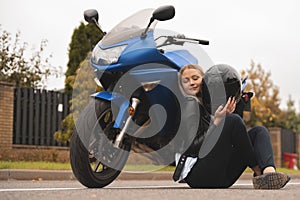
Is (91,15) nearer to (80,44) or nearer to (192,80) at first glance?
(192,80)

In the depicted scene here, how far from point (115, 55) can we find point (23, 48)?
12.8 metres

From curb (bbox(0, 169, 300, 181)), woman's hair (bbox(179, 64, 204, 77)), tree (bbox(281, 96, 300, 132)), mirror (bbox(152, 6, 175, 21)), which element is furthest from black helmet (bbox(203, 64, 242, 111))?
tree (bbox(281, 96, 300, 132))

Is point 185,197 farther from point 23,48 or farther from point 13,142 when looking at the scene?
point 23,48

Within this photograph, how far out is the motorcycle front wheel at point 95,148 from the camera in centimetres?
430

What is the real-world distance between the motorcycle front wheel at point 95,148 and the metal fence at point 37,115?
32.1 feet

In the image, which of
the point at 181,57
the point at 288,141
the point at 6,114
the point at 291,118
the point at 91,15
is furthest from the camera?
the point at 291,118

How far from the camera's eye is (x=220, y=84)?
4.56 m

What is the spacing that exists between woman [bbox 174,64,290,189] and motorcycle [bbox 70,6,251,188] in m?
0.15

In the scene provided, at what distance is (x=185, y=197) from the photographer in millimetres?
3650

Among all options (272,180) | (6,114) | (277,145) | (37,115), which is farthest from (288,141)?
(272,180)

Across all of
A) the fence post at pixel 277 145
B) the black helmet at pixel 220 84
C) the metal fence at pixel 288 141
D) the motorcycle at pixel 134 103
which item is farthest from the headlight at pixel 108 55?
the metal fence at pixel 288 141

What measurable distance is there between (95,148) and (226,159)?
982mm

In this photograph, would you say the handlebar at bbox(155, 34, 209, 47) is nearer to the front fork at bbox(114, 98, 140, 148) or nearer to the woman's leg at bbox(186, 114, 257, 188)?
the front fork at bbox(114, 98, 140, 148)

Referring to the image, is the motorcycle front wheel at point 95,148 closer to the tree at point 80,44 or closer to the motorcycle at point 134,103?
the motorcycle at point 134,103
